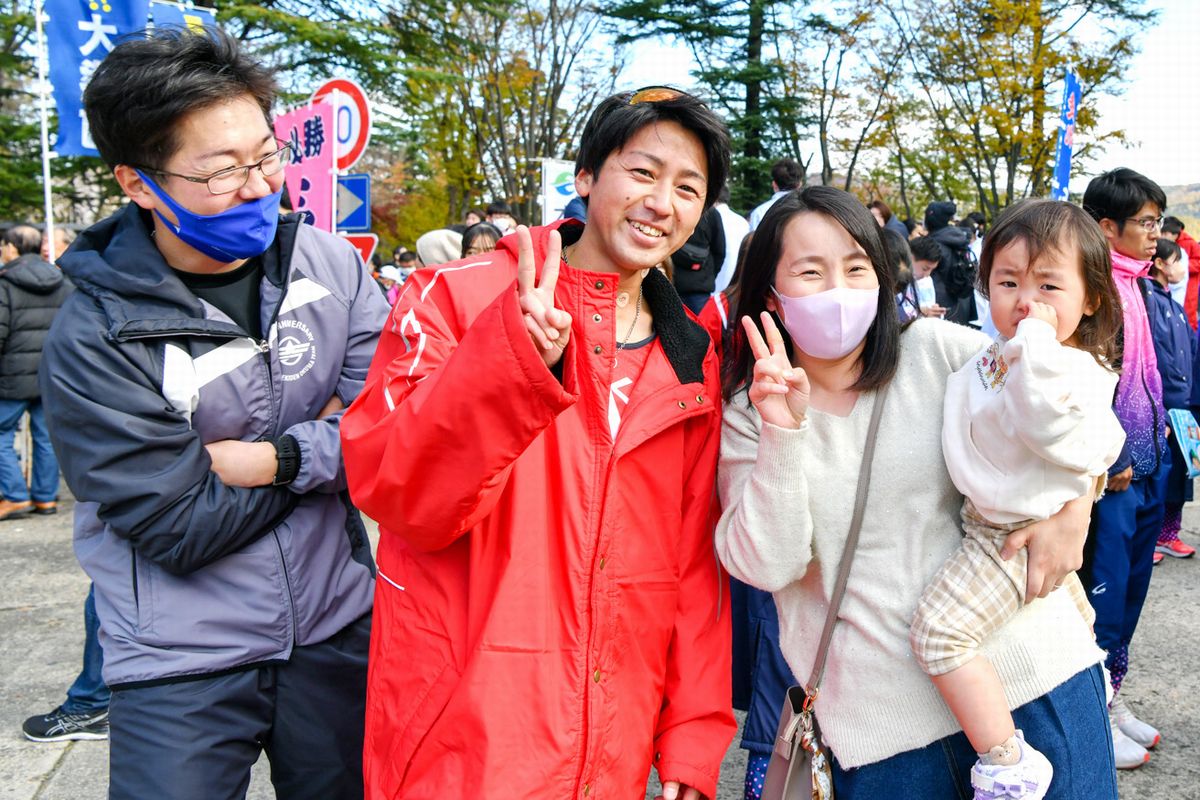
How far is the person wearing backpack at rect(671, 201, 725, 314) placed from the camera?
5918 millimetres

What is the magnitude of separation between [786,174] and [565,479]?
6.54m

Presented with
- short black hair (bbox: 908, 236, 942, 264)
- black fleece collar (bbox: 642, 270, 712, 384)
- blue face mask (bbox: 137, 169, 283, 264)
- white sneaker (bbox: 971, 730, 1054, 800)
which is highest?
short black hair (bbox: 908, 236, 942, 264)

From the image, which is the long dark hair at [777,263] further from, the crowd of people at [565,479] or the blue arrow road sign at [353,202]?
the blue arrow road sign at [353,202]

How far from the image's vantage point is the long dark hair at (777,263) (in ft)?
6.23

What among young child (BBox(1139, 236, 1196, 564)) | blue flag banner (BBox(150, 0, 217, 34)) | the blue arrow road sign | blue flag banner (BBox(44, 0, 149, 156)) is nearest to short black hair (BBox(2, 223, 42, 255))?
blue flag banner (BBox(44, 0, 149, 156))

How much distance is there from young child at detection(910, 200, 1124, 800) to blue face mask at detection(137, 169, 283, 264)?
1521mm

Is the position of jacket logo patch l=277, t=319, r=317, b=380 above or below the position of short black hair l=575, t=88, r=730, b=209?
below

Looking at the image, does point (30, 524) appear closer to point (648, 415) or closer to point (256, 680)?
point (256, 680)

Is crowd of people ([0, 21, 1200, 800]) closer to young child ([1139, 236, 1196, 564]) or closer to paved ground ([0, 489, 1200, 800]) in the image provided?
paved ground ([0, 489, 1200, 800])

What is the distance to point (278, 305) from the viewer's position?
82.8 inches

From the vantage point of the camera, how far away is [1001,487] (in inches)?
65.2

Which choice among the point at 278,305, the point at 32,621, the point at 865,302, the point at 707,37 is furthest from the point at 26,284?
the point at 707,37

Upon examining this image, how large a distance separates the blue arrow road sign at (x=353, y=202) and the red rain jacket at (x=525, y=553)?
5.07 metres

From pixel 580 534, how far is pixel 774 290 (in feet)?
2.24
